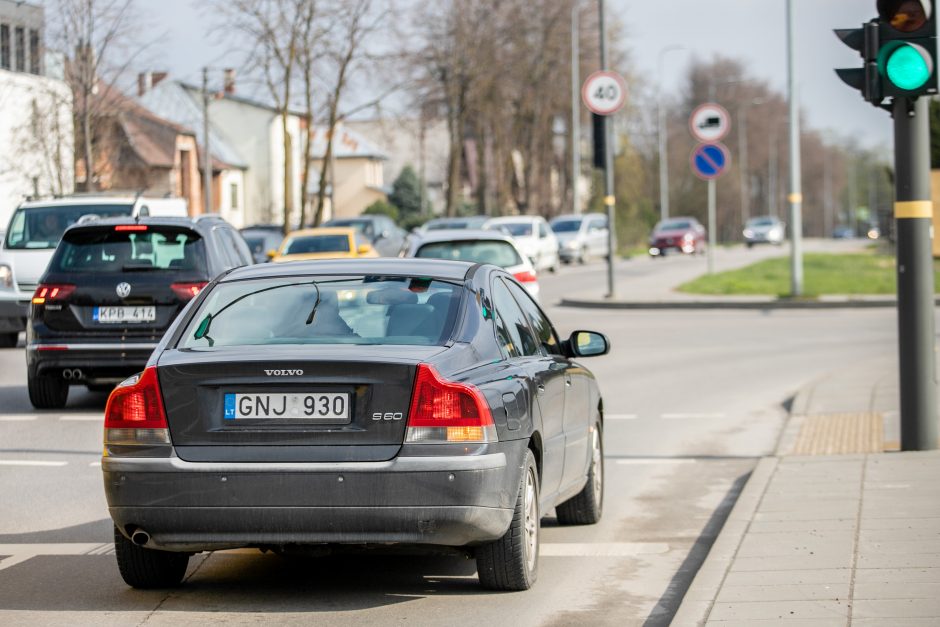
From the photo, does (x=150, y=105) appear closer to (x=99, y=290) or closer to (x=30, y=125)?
(x=30, y=125)

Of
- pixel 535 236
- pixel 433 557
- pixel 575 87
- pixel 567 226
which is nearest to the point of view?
pixel 433 557

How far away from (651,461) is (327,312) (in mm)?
5112

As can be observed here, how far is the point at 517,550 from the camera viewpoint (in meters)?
6.55

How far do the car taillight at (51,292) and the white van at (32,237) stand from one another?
21.2 ft

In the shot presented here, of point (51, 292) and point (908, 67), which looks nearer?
point (908, 67)

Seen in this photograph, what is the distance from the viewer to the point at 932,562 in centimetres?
669

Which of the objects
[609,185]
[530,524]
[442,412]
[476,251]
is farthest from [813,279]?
[442,412]

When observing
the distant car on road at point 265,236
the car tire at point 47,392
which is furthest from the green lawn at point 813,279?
the car tire at point 47,392

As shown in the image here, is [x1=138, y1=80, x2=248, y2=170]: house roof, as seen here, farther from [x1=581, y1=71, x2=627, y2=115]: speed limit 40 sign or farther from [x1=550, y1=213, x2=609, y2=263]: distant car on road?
[x1=581, y1=71, x2=627, y2=115]: speed limit 40 sign

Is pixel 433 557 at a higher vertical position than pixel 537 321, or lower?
lower

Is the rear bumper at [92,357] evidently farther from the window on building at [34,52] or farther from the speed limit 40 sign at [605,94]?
the window on building at [34,52]

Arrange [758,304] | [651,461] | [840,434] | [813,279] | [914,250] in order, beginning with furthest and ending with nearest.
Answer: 1. [813,279]
2. [758,304]
3. [840,434]
4. [651,461]
5. [914,250]

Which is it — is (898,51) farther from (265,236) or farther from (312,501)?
(265,236)

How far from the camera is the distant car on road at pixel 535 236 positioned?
45.2 metres
